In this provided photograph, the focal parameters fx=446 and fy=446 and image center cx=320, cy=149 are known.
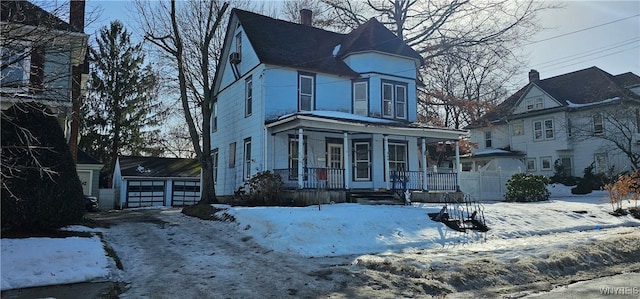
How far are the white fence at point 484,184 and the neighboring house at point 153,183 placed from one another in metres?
18.6

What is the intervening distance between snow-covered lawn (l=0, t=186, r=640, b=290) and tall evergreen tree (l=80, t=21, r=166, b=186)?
90.7 feet

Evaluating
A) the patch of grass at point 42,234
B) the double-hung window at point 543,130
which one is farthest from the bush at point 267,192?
the double-hung window at point 543,130

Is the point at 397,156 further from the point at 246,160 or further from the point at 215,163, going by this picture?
the point at 215,163

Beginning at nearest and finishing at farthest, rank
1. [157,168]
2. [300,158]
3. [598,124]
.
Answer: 1. [300,158]
2. [598,124]
3. [157,168]

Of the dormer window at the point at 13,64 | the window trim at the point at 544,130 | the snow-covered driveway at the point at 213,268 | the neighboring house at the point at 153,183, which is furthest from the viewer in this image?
the window trim at the point at 544,130

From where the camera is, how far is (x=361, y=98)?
21.3m

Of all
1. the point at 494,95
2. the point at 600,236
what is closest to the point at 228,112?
the point at 600,236

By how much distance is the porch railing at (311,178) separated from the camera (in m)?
18.0

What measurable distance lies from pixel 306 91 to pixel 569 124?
22.6 m

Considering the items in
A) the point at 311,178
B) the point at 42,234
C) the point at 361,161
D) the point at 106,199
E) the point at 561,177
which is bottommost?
the point at 42,234

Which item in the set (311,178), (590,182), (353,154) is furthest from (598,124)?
(311,178)

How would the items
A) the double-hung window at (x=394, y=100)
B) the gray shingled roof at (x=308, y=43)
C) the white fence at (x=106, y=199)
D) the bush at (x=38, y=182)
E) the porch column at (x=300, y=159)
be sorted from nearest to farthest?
1. the bush at (x=38, y=182)
2. the porch column at (x=300, y=159)
3. the gray shingled roof at (x=308, y=43)
4. the double-hung window at (x=394, y=100)
5. the white fence at (x=106, y=199)

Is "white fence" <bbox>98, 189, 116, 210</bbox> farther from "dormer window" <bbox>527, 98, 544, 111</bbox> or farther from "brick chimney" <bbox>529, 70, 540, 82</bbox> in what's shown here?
"brick chimney" <bbox>529, 70, 540, 82</bbox>

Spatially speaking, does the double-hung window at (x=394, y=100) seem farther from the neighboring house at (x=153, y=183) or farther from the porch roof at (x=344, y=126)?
the neighboring house at (x=153, y=183)
